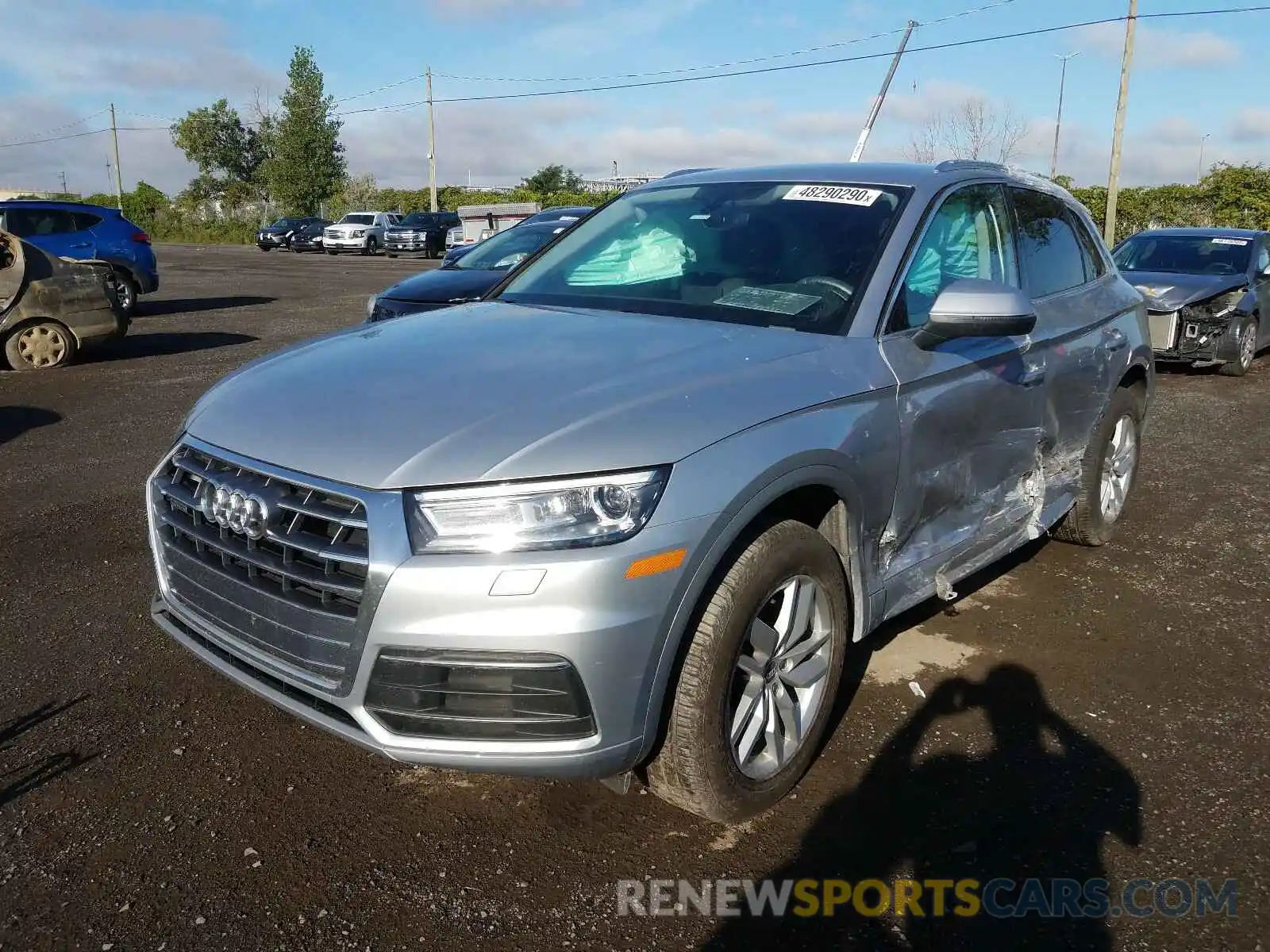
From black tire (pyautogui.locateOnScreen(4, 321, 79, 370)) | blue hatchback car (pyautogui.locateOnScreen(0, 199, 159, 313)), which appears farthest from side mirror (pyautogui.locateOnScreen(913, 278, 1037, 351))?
blue hatchback car (pyautogui.locateOnScreen(0, 199, 159, 313))

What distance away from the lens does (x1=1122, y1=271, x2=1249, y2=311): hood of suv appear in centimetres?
1089

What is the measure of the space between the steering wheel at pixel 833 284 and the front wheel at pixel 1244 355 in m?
9.77

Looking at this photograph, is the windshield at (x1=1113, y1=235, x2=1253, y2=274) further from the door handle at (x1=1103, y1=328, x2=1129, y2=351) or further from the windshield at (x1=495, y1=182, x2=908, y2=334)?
the windshield at (x1=495, y1=182, x2=908, y2=334)

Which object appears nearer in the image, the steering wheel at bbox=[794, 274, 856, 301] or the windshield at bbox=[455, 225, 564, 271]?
the steering wheel at bbox=[794, 274, 856, 301]

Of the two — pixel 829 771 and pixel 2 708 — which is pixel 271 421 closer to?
pixel 2 708

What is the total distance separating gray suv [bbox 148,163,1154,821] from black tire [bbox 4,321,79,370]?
871 cm

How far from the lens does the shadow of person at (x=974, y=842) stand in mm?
2500

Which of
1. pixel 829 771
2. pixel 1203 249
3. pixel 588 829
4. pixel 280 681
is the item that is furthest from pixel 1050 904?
pixel 1203 249

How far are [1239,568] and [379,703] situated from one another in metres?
4.45

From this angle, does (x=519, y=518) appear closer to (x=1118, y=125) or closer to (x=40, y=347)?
(x=40, y=347)

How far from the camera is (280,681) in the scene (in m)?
2.62

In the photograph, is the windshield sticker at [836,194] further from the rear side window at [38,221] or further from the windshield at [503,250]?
the rear side window at [38,221]

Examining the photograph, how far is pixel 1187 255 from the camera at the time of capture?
11945mm

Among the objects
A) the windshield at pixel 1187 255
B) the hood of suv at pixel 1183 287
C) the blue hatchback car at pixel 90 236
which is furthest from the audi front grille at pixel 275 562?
the blue hatchback car at pixel 90 236
